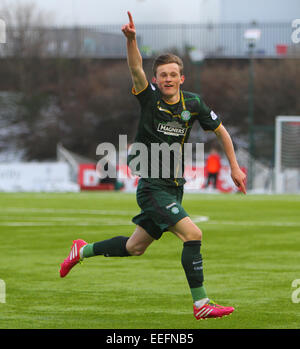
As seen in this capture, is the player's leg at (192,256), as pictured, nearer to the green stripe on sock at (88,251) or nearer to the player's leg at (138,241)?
the player's leg at (138,241)

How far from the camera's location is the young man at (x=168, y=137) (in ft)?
23.1

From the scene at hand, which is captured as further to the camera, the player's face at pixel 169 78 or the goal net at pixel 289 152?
the goal net at pixel 289 152

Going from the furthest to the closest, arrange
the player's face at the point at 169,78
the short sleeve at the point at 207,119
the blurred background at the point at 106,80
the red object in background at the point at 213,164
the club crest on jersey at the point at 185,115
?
the blurred background at the point at 106,80 → the red object in background at the point at 213,164 → the short sleeve at the point at 207,119 → the club crest on jersey at the point at 185,115 → the player's face at the point at 169,78

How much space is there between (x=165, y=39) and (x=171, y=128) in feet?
159

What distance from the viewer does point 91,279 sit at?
9.17 metres

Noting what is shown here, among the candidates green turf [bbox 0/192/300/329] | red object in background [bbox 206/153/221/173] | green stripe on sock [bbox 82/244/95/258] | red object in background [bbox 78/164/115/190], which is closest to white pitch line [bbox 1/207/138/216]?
green turf [bbox 0/192/300/329]

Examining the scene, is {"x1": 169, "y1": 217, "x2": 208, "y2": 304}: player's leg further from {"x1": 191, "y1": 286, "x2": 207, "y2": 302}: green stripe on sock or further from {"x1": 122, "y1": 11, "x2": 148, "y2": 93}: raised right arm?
{"x1": 122, "y1": 11, "x2": 148, "y2": 93}: raised right arm

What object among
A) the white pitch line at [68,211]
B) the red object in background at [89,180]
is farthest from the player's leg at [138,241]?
the red object in background at [89,180]

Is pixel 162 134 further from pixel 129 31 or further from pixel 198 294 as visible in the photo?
pixel 198 294

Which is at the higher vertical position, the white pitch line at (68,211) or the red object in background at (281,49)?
the red object in background at (281,49)

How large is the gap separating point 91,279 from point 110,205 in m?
14.1

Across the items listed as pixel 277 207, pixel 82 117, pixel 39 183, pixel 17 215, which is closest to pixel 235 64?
pixel 82 117

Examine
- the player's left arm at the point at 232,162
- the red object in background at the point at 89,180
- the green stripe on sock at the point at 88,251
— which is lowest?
the red object in background at the point at 89,180
